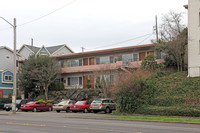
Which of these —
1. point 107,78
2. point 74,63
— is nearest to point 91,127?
point 107,78

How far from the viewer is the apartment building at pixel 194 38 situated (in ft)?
112

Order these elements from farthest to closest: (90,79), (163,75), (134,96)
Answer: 1. (90,79)
2. (163,75)
3. (134,96)

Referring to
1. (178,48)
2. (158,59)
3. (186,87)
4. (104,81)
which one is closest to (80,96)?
(104,81)

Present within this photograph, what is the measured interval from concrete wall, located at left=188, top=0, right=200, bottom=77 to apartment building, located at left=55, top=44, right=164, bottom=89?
7.64 m

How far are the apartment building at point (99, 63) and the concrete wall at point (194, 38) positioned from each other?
7644 millimetres

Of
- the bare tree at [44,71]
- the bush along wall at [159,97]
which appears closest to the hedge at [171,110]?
the bush along wall at [159,97]

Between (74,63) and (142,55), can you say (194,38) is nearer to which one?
(142,55)

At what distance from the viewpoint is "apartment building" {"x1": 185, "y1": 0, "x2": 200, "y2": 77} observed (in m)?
34.2

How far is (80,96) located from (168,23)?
16.1m

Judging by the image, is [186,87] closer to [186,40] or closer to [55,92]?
[186,40]

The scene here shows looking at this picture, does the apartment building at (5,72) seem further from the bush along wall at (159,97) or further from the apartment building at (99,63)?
the bush along wall at (159,97)

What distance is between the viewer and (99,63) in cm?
→ 4941

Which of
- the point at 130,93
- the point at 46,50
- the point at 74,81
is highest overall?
the point at 46,50

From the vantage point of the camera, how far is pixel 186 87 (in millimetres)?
30250
